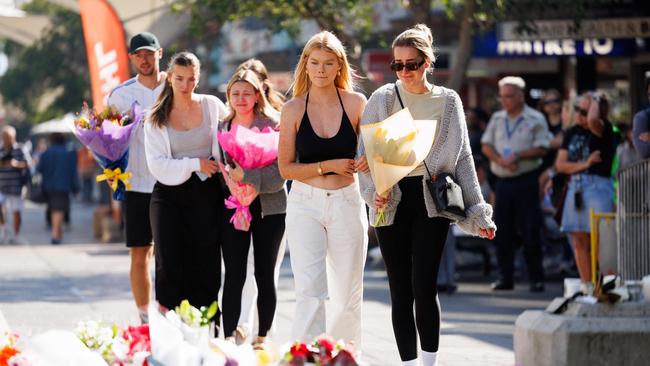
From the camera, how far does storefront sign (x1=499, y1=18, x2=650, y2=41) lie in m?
18.2

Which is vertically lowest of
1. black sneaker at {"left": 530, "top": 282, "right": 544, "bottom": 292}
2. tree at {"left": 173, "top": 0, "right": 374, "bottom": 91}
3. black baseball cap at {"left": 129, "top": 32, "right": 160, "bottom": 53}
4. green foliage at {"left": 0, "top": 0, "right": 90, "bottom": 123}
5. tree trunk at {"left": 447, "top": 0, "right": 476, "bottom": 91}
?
black sneaker at {"left": 530, "top": 282, "right": 544, "bottom": 292}

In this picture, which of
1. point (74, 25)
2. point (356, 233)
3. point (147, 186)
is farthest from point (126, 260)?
point (74, 25)

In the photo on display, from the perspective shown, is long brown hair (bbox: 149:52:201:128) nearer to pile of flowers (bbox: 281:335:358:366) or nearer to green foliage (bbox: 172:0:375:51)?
pile of flowers (bbox: 281:335:358:366)

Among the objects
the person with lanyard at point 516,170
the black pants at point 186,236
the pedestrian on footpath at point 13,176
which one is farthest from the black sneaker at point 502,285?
the pedestrian on footpath at point 13,176

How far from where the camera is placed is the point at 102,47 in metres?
Result: 20.9

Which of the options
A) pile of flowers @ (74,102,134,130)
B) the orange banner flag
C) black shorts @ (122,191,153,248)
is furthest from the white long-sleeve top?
the orange banner flag

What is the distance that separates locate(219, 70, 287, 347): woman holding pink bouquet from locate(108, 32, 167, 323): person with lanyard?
100 cm

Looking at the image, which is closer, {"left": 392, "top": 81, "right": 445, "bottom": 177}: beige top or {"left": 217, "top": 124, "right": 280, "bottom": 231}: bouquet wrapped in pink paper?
{"left": 392, "top": 81, "right": 445, "bottom": 177}: beige top

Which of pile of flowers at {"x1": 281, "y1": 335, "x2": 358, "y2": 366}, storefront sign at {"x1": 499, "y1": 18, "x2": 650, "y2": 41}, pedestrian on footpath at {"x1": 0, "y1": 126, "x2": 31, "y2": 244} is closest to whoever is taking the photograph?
pile of flowers at {"x1": 281, "y1": 335, "x2": 358, "y2": 366}

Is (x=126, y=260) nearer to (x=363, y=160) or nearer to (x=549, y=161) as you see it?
(x=549, y=161)

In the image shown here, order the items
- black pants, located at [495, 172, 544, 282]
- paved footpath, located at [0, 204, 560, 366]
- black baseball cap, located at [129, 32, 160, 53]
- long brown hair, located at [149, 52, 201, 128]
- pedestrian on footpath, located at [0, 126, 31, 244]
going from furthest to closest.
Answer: pedestrian on footpath, located at [0, 126, 31, 244] → black pants, located at [495, 172, 544, 282] → paved footpath, located at [0, 204, 560, 366] → black baseball cap, located at [129, 32, 160, 53] → long brown hair, located at [149, 52, 201, 128]

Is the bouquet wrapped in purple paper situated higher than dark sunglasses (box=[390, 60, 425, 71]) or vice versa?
dark sunglasses (box=[390, 60, 425, 71])

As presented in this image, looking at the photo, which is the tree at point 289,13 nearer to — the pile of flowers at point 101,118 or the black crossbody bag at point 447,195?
the pile of flowers at point 101,118

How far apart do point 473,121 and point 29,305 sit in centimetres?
601
